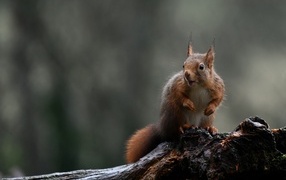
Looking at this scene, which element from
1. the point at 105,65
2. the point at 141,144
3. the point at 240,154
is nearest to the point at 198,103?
the point at 141,144

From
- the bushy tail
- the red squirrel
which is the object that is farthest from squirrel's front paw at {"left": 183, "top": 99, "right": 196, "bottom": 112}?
the bushy tail

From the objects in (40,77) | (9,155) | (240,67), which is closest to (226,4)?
(240,67)

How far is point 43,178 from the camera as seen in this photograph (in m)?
4.01

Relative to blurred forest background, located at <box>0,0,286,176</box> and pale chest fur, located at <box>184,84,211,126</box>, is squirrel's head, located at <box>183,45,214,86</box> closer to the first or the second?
pale chest fur, located at <box>184,84,211,126</box>

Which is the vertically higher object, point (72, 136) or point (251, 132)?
point (251, 132)

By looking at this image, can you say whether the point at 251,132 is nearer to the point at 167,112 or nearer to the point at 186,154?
the point at 186,154

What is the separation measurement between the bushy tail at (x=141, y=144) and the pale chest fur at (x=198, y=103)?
0.24 metres

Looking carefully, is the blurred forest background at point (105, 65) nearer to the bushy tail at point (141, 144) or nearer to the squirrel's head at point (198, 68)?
the bushy tail at point (141, 144)

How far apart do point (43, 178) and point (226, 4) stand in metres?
8.71

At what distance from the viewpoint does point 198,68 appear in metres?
4.11

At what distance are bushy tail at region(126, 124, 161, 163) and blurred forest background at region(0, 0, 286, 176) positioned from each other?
20.6 feet

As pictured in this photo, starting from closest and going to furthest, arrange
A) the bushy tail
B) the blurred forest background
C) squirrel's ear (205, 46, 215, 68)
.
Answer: squirrel's ear (205, 46, 215, 68), the bushy tail, the blurred forest background

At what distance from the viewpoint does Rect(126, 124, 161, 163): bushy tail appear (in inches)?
169

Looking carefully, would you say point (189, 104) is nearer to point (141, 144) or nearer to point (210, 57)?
point (210, 57)
